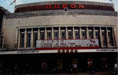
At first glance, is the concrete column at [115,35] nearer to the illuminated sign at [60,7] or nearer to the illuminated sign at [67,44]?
the illuminated sign at [67,44]

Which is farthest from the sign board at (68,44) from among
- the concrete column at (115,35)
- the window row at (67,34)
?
the concrete column at (115,35)

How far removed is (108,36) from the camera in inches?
1087

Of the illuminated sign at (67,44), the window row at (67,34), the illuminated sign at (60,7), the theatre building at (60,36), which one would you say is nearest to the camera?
the illuminated sign at (67,44)

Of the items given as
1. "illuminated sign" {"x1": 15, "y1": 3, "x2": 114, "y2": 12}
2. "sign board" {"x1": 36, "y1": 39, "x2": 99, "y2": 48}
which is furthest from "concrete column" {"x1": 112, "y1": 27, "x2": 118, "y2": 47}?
"illuminated sign" {"x1": 15, "y1": 3, "x2": 114, "y2": 12}

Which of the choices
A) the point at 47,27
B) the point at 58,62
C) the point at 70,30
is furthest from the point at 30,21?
the point at 58,62

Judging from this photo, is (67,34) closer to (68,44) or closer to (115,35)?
(68,44)

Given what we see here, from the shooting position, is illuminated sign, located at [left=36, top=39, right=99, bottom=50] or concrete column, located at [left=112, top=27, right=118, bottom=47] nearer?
illuminated sign, located at [left=36, top=39, right=99, bottom=50]

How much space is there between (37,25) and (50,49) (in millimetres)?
6611

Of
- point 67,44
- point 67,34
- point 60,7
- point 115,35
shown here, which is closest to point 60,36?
point 67,34

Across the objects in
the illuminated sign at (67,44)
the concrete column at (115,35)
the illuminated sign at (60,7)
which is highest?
the illuminated sign at (60,7)

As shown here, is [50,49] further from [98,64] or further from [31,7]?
[31,7]

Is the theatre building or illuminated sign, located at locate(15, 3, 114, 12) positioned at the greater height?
illuminated sign, located at locate(15, 3, 114, 12)

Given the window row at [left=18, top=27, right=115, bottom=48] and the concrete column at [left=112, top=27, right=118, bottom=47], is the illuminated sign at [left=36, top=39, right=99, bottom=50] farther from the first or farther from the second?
the concrete column at [left=112, top=27, right=118, bottom=47]

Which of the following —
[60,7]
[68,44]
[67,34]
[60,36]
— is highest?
[60,7]
